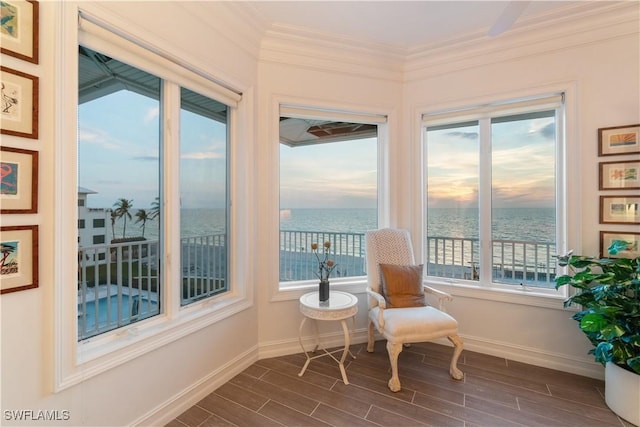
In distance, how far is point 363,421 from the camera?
176 centimetres

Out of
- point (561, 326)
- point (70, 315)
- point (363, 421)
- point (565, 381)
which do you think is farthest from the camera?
point (561, 326)

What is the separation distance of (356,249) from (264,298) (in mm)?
1221

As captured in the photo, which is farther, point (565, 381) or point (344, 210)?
point (344, 210)

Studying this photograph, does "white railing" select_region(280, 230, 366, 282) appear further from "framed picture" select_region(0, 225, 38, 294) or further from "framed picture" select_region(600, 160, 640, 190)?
"framed picture" select_region(600, 160, 640, 190)

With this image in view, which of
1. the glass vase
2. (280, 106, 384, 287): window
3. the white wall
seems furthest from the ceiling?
the glass vase

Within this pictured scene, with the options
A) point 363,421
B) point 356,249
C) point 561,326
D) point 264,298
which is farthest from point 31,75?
point 561,326

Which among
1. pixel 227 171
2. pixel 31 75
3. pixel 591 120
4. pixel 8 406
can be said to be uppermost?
pixel 591 120

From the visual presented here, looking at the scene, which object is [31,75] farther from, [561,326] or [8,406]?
[561,326]

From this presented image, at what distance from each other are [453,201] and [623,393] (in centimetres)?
181

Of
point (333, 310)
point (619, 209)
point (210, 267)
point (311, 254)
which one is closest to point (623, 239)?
point (619, 209)

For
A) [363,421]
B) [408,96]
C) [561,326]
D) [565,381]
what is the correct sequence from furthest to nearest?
[408,96] < [561,326] < [565,381] < [363,421]

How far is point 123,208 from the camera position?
1757mm

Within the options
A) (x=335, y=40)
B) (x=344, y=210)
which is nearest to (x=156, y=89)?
(x=335, y=40)

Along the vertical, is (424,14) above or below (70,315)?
above
